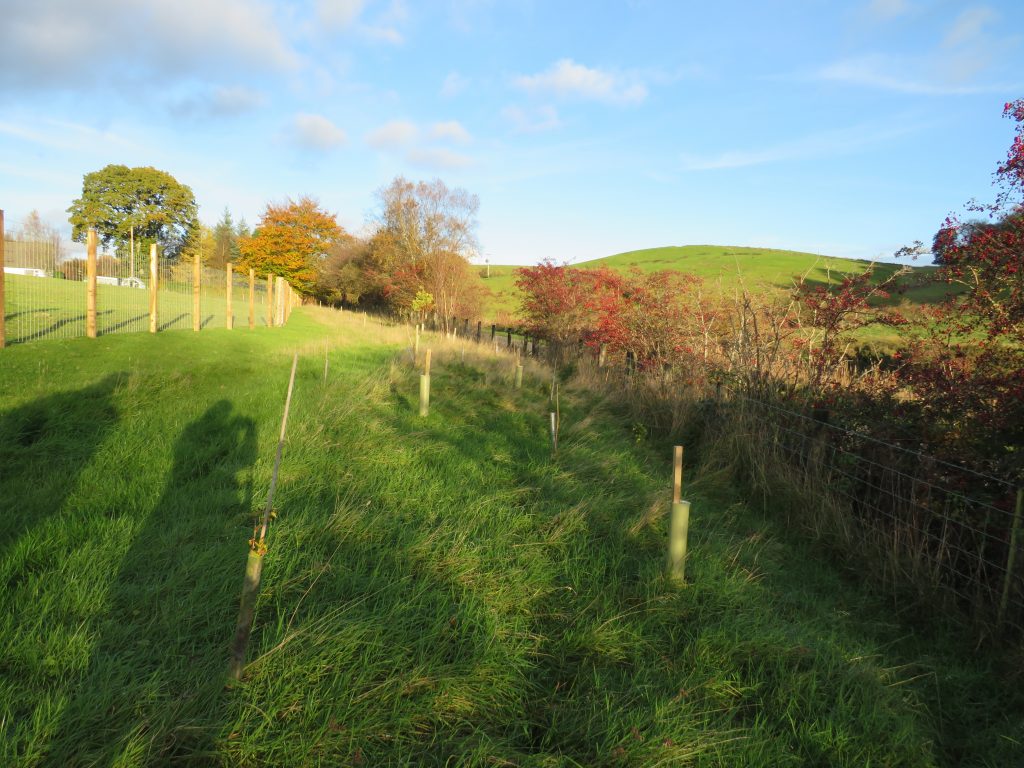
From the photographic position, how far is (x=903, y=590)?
4.13m

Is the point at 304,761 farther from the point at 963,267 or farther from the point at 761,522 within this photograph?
the point at 963,267

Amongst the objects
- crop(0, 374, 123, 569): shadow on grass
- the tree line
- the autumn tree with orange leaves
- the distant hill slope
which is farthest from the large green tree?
crop(0, 374, 123, 569): shadow on grass

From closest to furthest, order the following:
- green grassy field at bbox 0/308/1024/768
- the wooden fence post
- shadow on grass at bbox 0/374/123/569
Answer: green grassy field at bbox 0/308/1024/768 < shadow on grass at bbox 0/374/123/569 < the wooden fence post

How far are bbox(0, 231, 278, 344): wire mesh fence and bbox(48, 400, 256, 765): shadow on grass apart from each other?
8852 mm

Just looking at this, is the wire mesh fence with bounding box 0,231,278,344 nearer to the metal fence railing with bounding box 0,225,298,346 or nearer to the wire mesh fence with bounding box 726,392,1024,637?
the metal fence railing with bounding box 0,225,298,346

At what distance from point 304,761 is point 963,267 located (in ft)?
20.6

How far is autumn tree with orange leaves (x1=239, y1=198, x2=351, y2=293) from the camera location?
47062 mm

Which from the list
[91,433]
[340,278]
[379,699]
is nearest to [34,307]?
[91,433]

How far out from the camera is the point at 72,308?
14773mm

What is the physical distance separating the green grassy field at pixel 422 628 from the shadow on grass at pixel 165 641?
1cm

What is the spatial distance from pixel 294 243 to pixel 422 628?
164 ft

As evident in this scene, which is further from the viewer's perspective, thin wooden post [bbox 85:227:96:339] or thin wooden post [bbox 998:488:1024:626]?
thin wooden post [bbox 85:227:96:339]

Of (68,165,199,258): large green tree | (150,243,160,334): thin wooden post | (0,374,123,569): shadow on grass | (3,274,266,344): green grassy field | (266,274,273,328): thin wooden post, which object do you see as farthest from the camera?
(68,165,199,258): large green tree

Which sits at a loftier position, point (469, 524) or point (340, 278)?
point (340, 278)
